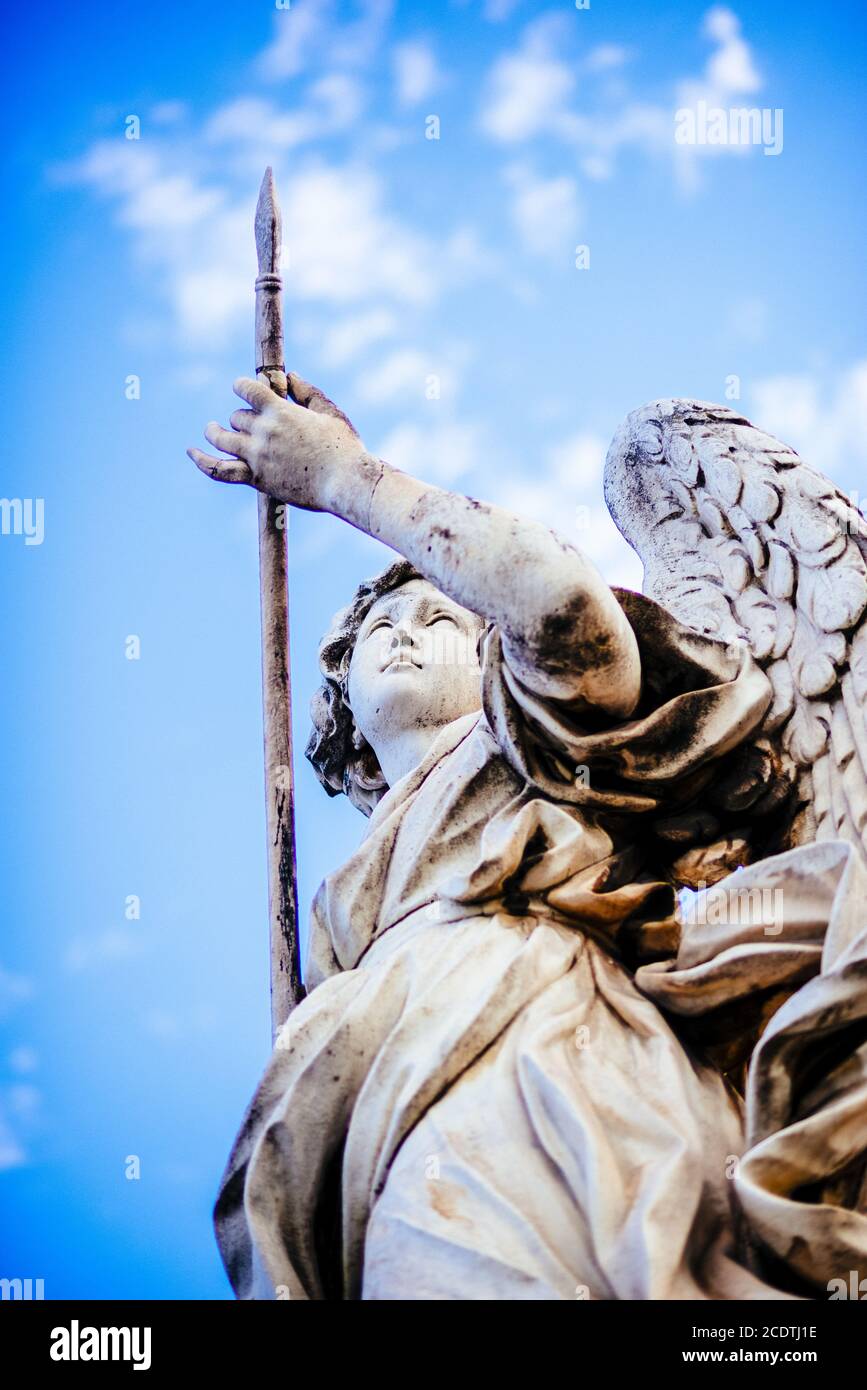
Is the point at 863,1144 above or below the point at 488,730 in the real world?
below

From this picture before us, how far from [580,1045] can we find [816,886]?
0.64 m

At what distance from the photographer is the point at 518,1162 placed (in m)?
4.72

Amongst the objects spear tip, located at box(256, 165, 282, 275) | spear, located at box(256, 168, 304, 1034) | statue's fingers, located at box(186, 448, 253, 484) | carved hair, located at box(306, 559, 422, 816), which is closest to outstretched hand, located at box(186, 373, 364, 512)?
statue's fingers, located at box(186, 448, 253, 484)

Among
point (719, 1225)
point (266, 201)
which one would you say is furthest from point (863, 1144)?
point (266, 201)

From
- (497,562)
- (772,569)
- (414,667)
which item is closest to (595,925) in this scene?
(497,562)

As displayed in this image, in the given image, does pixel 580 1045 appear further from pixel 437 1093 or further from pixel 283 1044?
pixel 283 1044

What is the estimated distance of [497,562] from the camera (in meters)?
5.28

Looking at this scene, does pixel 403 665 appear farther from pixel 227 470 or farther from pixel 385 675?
pixel 227 470

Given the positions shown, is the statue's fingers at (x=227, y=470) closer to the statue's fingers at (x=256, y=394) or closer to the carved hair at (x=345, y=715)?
the statue's fingers at (x=256, y=394)

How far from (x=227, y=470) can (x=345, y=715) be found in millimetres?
1223

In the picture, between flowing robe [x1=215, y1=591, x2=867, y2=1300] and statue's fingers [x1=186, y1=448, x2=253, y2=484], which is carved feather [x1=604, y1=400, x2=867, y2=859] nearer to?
flowing robe [x1=215, y1=591, x2=867, y2=1300]

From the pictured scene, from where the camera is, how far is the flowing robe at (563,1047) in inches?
178

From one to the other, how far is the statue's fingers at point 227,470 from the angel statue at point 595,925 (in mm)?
21
